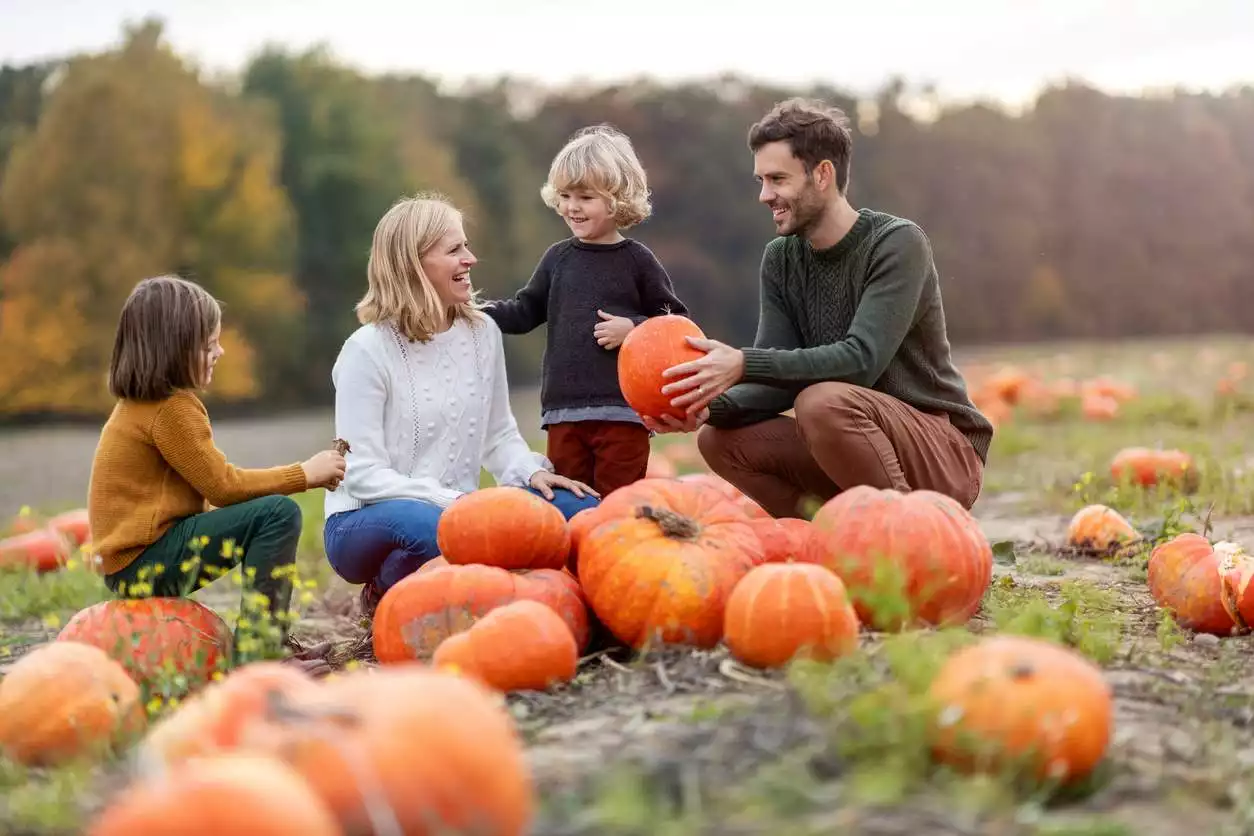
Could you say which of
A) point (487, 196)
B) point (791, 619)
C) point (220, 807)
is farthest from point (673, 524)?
point (487, 196)

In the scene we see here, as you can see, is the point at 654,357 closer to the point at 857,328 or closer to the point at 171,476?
the point at 857,328

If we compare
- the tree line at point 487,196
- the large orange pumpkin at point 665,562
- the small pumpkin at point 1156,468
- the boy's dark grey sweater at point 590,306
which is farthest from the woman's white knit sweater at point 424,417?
the tree line at point 487,196

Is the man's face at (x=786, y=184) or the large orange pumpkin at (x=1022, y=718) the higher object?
the man's face at (x=786, y=184)

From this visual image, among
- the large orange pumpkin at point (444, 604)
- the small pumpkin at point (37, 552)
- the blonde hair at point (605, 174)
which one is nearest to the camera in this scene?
the large orange pumpkin at point (444, 604)

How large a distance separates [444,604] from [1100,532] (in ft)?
10.1

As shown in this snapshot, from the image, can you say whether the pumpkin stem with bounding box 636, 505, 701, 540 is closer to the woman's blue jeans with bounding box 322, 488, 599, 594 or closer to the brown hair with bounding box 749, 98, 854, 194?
the woman's blue jeans with bounding box 322, 488, 599, 594

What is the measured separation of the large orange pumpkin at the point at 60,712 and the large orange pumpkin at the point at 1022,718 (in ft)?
6.40

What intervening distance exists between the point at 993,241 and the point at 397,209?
41.7 metres

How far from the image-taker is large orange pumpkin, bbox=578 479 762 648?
350cm

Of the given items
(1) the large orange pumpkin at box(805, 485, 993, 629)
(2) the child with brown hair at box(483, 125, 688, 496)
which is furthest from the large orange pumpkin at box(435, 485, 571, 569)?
(2) the child with brown hair at box(483, 125, 688, 496)

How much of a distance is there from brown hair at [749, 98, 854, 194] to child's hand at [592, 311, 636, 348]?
0.77 metres

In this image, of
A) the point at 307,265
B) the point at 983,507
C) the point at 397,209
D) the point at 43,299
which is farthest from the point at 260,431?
the point at 397,209

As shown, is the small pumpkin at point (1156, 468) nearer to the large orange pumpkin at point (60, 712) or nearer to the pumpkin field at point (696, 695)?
the pumpkin field at point (696, 695)

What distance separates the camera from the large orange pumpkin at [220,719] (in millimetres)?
2359
